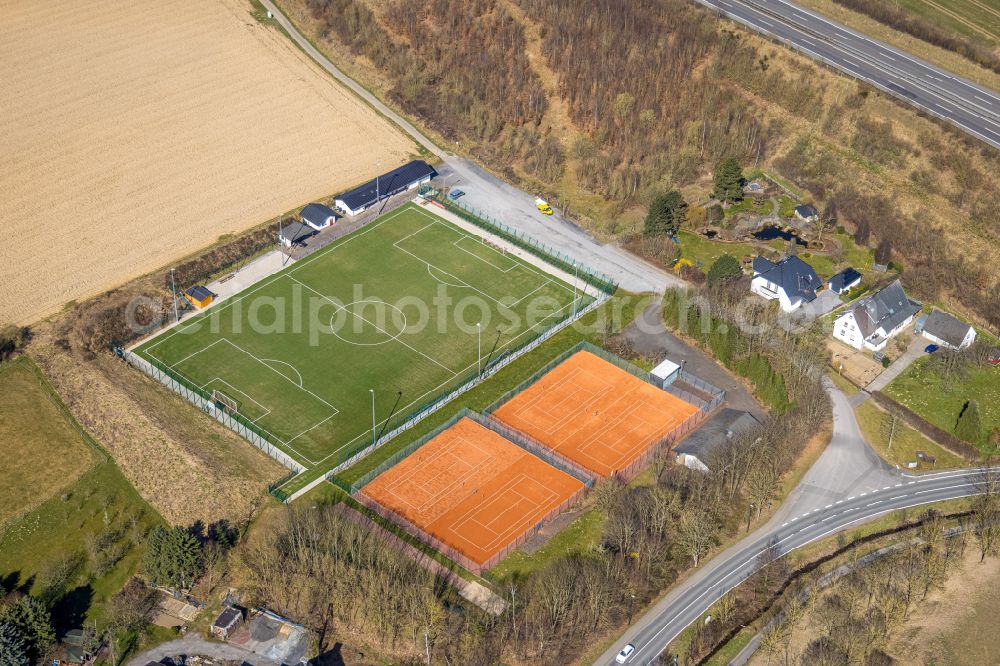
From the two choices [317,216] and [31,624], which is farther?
[317,216]

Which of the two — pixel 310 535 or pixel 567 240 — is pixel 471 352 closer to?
pixel 567 240

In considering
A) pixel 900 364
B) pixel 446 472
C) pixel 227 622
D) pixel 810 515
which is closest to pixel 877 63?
pixel 900 364

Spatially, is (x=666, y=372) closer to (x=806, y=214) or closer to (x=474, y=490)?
(x=474, y=490)

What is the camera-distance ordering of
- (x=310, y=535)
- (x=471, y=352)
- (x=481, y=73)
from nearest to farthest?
1. (x=310, y=535)
2. (x=471, y=352)
3. (x=481, y=73)

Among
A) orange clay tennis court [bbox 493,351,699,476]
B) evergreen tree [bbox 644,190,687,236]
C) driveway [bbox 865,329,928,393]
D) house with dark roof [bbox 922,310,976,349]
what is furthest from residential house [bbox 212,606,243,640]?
house with dark roof [bbox 922,310,976,349]

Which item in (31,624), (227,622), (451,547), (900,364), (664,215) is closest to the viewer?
(31,624)

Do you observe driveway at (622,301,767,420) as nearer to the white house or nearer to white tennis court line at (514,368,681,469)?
white tennis court line at (514,368,681,469)

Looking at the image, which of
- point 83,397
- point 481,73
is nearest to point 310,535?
point 83,397

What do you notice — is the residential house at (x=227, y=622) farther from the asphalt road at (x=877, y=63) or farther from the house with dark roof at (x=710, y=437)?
the asphalt road at (x=877, y=63)
